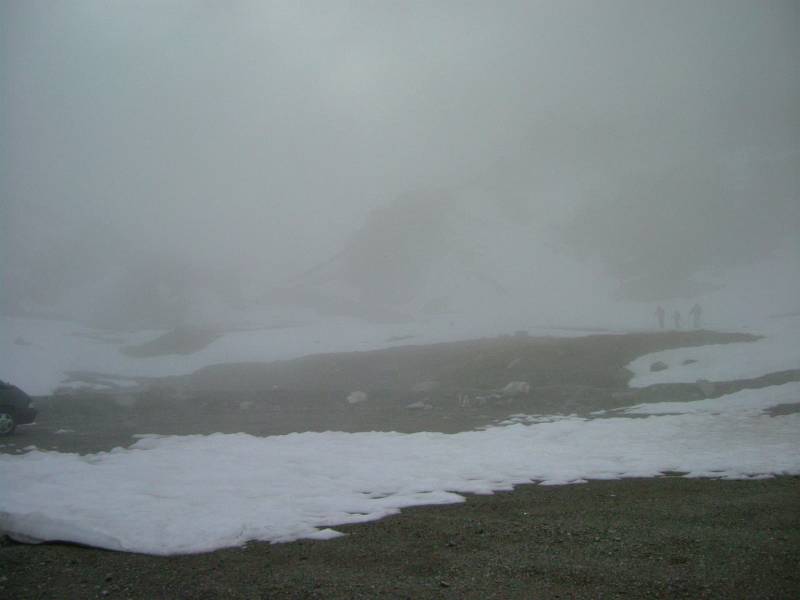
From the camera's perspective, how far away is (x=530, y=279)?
8044cm

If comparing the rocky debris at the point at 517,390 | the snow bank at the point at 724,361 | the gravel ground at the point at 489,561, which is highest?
the snow bank at the point at 724,361

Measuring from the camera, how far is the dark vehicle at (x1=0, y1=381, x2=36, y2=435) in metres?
17.1

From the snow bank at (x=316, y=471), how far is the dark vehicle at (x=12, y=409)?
5.77 m

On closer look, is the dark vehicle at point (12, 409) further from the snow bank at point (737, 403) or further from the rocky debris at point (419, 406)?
the snow bank at point (737, 403)

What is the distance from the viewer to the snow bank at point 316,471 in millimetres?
7188

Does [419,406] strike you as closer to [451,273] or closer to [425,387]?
[425,387]

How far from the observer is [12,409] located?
56.7ft

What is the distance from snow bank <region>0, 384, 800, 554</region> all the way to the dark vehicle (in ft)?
18.9

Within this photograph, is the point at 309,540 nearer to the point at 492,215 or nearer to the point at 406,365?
the point at 406,365

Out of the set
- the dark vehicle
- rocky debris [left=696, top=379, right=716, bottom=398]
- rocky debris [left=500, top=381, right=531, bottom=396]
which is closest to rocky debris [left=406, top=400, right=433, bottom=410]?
rocky debris [left=500, top=381, right=531, bottom=396]

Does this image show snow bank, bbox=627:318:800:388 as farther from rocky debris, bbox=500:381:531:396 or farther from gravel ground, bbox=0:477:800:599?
gravel ground, bbox=0:477:800:599

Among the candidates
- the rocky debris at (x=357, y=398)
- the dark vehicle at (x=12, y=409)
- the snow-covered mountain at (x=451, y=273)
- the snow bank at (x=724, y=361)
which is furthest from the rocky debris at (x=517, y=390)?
the snow-covered mountain at (x=451, y=273)

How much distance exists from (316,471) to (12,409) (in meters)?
12.6

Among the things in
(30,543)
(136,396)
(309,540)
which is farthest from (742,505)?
(136,396)
